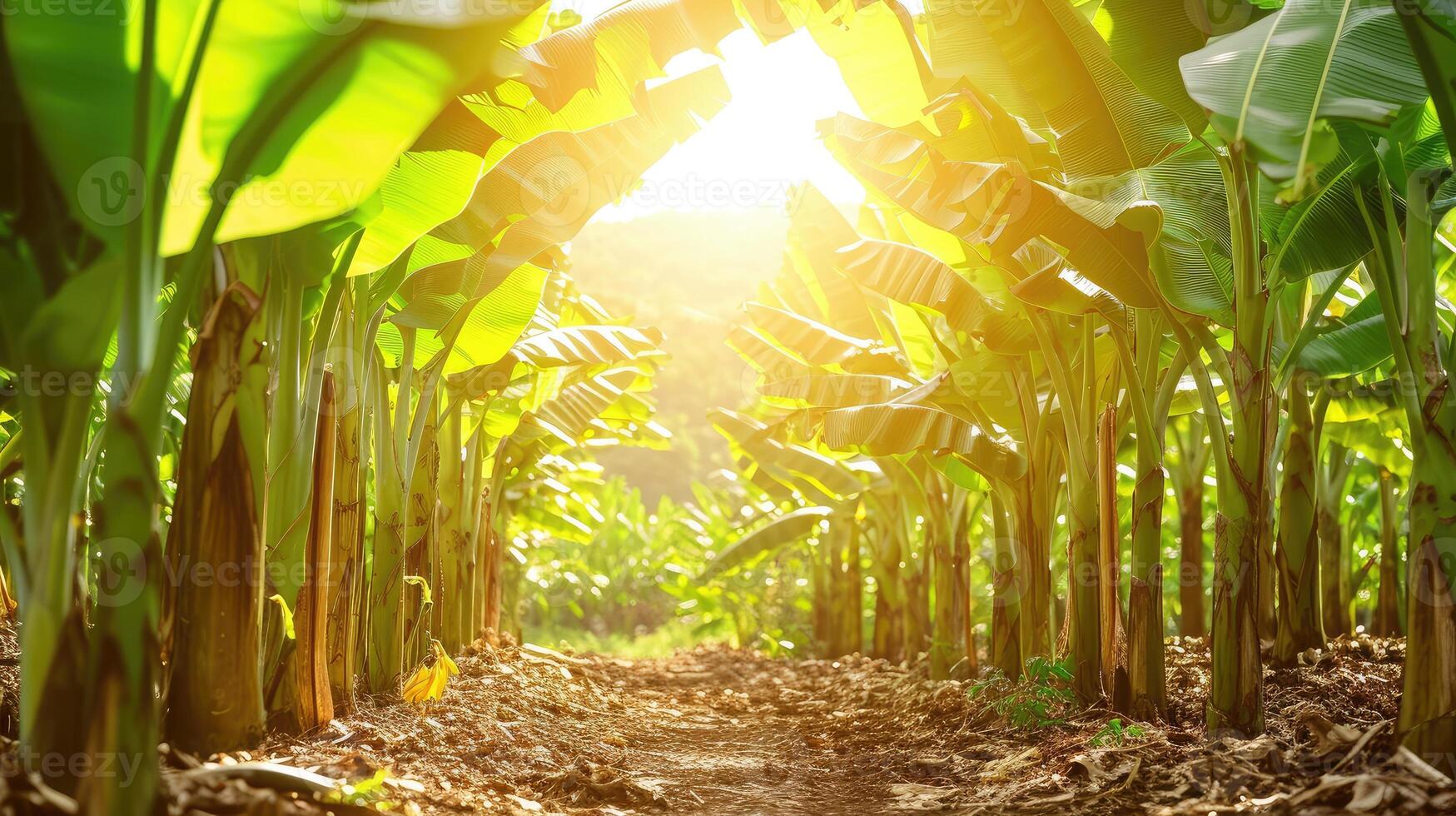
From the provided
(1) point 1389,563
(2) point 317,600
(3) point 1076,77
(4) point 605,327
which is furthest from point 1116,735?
(1) point 1389,563

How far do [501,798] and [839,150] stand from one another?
4006 millimetres

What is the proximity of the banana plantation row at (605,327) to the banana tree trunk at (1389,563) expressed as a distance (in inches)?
1.7

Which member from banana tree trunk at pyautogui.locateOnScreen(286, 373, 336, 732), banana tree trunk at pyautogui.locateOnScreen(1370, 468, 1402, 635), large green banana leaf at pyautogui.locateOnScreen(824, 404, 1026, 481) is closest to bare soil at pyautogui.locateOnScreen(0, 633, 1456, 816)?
banana tree trunk at pyautogui.locateOnScreen(286, 373, 336, 732)

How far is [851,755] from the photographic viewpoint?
5410 mm

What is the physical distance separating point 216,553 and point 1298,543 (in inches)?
228

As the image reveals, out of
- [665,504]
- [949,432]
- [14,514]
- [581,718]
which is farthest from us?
[665,504]

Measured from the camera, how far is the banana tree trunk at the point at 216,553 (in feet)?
9.78

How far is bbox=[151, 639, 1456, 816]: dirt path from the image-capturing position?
2.85m

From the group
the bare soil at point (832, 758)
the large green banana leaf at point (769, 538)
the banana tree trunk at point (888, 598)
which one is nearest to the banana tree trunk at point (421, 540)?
the bare soil at point (832, 758)

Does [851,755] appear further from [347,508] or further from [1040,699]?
[347,508]

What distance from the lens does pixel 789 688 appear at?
9.62 meters

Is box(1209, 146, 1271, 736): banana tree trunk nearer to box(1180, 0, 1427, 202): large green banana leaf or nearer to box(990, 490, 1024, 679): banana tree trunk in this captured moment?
box(1180, 0, 1427, 202): large green banana leaf

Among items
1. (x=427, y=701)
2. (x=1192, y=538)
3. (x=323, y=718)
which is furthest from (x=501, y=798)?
(x=1192, y=538)

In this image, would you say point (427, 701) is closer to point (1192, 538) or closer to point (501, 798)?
point (501, 798)
